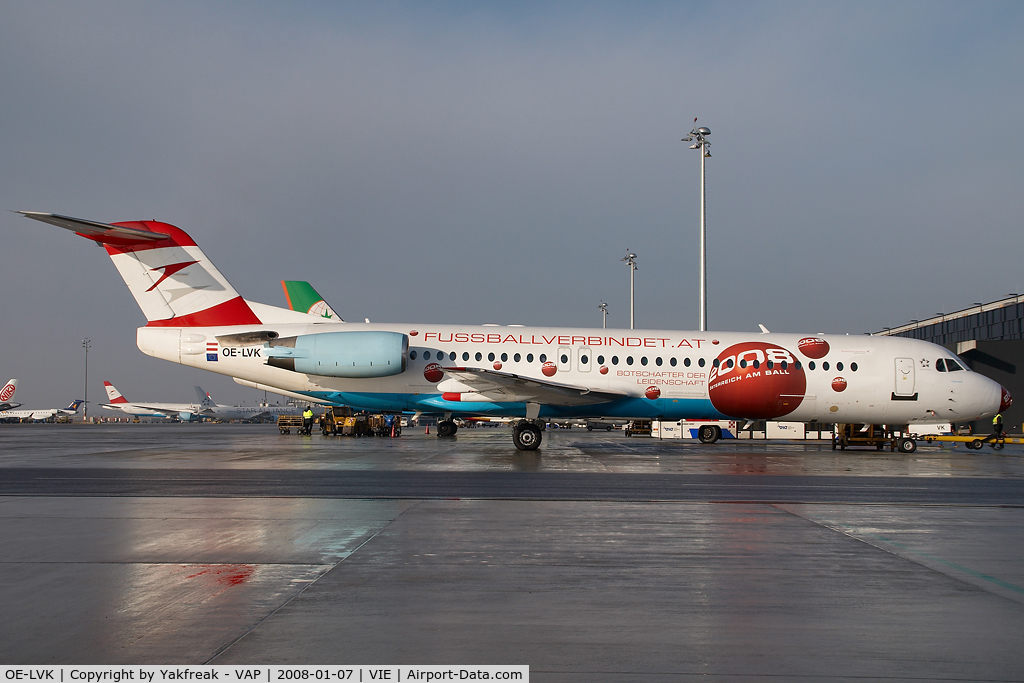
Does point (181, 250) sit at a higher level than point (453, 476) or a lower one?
higher

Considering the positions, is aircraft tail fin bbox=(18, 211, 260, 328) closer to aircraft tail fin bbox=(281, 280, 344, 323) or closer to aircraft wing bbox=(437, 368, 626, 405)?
aircraft wing bbox=(437, 368, 626, 405)

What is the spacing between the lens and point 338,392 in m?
22.0

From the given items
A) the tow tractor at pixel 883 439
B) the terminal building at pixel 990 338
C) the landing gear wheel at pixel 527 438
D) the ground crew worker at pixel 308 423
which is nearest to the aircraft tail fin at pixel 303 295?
the ground crew worker at pixel 308 423

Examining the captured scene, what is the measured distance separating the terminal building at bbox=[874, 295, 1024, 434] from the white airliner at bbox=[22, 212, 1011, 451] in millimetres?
19141

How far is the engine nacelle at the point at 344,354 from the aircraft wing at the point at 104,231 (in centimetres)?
503

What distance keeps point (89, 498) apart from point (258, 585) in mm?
6095

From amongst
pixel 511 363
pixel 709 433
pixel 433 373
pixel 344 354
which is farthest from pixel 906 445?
pixel 344 354

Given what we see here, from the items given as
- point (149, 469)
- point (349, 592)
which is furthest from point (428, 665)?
point (149, 469)

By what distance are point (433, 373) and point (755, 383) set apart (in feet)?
32.9

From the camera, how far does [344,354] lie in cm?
2119

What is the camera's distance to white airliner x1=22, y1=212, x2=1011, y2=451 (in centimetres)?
Answer: 2141

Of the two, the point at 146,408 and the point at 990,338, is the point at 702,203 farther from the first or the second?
the point at 146,408

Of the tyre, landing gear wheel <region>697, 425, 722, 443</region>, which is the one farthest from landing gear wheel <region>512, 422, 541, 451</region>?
landing gear wheel <region>697, 425, 722, 443</region>

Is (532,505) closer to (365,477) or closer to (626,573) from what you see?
(626,573)
